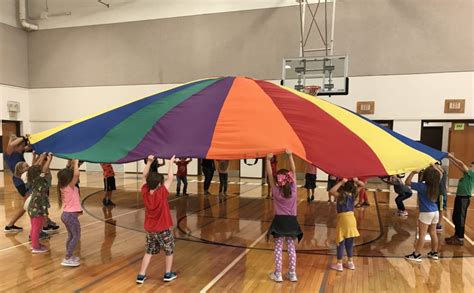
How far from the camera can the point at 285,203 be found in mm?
3139

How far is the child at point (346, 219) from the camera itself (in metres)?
3.42

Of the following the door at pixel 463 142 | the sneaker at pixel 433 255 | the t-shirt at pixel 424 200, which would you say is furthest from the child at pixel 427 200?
the door at pixel 463 142

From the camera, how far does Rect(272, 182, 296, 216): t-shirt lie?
312 cm

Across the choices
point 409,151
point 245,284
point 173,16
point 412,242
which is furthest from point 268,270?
point 173,16

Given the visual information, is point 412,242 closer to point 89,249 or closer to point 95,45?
point 89,249

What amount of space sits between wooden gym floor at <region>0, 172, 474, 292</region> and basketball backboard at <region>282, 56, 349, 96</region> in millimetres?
2602

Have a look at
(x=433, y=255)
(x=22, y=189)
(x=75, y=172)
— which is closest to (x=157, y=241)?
(x=75, y=172)

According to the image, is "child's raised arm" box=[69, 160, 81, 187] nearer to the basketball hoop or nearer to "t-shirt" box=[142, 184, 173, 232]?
"t-shirt" box=[142, 184, 173, 232]

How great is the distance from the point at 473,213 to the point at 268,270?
4973 millimetres

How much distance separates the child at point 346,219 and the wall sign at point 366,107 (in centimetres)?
663

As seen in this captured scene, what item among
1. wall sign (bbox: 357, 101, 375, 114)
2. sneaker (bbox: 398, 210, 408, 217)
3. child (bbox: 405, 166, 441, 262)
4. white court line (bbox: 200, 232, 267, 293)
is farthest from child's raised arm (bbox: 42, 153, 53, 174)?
wall sign (bbox: 357, 101, 375, 114)

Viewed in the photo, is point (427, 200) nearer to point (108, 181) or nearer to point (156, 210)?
point (156, 210)

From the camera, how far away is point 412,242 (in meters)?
4.52

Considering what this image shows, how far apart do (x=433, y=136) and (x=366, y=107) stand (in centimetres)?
218
